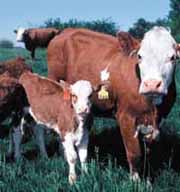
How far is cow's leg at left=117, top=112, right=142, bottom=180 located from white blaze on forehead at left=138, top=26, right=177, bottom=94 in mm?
663

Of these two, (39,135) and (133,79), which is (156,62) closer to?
(133,79)

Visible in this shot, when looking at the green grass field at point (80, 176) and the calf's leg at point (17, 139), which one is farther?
the calf's leg at point (17, 139)

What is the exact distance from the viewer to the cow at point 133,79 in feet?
19.4

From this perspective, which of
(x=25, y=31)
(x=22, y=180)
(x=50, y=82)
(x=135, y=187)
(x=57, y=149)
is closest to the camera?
(x=135, y=187)

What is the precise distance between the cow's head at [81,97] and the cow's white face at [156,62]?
758 millimetres

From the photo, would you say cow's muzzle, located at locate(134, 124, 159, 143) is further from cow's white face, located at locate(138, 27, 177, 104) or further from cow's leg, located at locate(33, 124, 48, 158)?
cow's leg, located at locate(33, 124, 48, 158)

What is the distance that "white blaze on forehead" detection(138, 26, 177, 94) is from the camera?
19.0ft

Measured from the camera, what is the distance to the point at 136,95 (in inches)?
253

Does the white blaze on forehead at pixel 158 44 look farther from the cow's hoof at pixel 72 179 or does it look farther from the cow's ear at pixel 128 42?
the cow's hoof at pixel 72 179

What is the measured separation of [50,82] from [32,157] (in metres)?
1.03

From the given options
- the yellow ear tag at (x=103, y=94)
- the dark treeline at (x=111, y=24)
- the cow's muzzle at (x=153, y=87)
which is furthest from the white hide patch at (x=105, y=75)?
the dark treeline at (x=111, y=24)

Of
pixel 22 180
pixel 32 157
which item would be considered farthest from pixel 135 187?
pixel 32 157

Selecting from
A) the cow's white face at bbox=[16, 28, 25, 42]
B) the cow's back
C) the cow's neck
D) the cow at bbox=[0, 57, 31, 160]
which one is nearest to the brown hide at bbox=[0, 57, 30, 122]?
the cow at bbox=[0, 57, 31, 160]

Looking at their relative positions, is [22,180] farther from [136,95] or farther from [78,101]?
[136,95]
